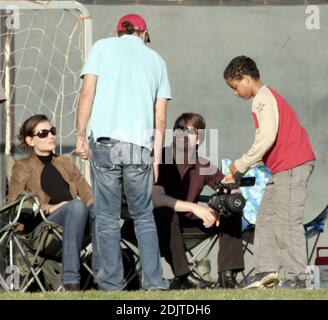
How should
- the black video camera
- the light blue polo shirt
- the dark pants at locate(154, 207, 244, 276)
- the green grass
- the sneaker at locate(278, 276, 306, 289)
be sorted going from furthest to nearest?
the dark pants at locate(154, 207, 244, 276), the black video camera, the sneaker at locate(278, 276, 306, 289), the light blue polo shirt, the green grass

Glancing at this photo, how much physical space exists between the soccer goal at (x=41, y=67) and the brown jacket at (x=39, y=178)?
0.85 meters

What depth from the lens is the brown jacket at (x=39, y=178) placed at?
10094 millimetres

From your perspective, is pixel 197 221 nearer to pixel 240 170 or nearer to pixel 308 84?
pixel 240 170

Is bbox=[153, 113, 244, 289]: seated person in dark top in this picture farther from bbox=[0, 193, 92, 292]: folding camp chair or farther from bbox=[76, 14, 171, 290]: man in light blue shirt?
bbox=[76, 14, 171, 290]: man in light blue shirt

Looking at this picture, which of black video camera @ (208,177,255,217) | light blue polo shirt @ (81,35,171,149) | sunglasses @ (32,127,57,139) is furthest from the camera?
sunglasses @ (32,127,57,139)

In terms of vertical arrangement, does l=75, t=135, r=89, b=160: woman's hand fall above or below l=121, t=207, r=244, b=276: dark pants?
above

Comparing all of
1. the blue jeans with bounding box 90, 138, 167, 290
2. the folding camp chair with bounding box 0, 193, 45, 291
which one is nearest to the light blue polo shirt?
the blue jeans with bounding box 90, 138, 167, 290

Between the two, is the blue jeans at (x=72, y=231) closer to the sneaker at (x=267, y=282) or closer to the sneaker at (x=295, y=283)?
the sneaker at (x=267, y=282)

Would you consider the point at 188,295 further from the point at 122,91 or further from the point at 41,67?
the point at 41,67

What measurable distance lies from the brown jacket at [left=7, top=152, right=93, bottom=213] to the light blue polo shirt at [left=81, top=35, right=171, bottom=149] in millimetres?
1001

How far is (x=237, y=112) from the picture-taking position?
1166 centimetres

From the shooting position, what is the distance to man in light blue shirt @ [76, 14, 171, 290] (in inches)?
360

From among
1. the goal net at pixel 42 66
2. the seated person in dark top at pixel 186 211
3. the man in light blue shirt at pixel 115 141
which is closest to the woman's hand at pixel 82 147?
the man in light blue shirt at pixel 115 141
